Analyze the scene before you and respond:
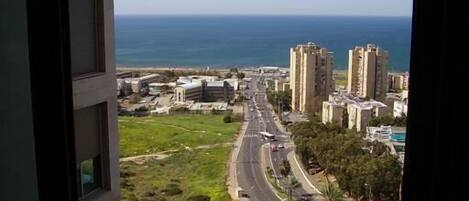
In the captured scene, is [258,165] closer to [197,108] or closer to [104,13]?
[197,108]

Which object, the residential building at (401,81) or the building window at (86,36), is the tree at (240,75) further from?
the residential building at (401,81)

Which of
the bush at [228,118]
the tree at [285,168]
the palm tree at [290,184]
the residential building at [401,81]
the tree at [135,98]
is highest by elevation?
the residential building at [401,81]

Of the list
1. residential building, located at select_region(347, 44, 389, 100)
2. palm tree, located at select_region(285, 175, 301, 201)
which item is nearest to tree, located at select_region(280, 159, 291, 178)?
palm tree, located at select_region(285, 175, 301, 201)

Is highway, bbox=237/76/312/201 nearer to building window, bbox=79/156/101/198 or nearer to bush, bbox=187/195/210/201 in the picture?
bush, bbox=187/195/210/201

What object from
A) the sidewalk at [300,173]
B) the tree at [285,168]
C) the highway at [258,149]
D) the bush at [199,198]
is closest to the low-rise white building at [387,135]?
the sidewalk at [300,173]

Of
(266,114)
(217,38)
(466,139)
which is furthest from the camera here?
(217,38)

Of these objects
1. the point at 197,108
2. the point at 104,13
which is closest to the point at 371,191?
the point at 104,13
